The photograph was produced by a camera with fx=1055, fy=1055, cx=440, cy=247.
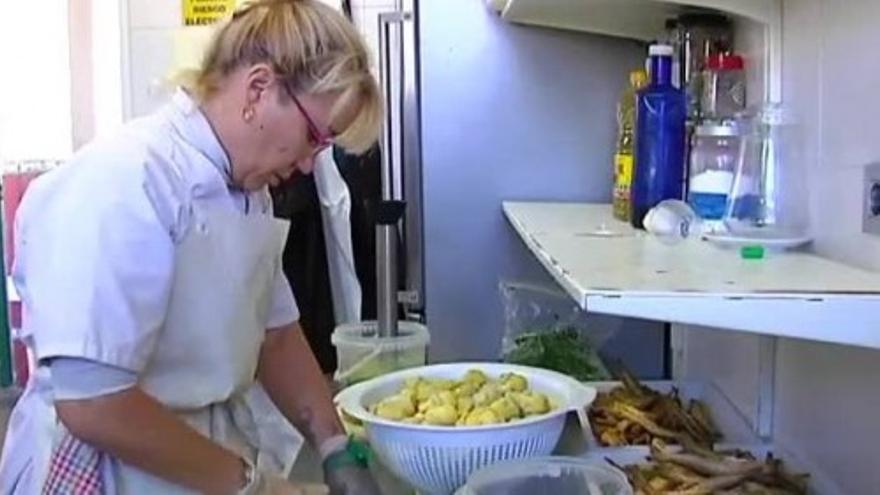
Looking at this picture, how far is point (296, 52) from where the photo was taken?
1282mm

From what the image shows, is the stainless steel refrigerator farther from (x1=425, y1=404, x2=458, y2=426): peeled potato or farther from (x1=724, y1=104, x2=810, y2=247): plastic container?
(x1=425, y1=404, x2=458, y2=426): peeled potato

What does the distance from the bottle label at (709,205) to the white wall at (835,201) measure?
126 mm

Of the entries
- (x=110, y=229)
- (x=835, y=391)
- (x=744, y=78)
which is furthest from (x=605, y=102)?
(x=110, y=229)

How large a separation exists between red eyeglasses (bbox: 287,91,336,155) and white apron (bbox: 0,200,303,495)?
0.45ft

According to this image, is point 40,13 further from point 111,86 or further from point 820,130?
point 820,130

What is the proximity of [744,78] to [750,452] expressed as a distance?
0.54 meters

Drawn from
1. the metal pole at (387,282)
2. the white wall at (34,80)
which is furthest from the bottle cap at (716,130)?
the white wall at (34,80)

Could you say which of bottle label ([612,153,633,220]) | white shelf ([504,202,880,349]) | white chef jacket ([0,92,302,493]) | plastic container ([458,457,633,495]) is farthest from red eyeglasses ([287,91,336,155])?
bottle label ([612,153,633,220])

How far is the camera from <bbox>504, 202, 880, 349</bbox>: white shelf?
0.90m

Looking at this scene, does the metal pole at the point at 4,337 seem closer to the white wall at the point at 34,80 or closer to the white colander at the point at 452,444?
the white wall at the point at 34,80

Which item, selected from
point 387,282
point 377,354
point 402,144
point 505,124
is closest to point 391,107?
point 402,144

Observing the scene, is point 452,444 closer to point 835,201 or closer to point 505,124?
point 835,201

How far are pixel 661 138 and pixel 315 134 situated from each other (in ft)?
1.85

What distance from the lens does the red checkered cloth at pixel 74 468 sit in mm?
1269
